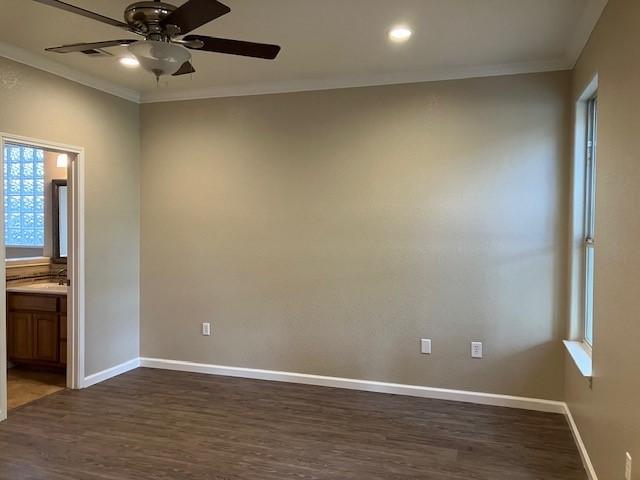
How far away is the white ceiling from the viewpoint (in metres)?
2.72

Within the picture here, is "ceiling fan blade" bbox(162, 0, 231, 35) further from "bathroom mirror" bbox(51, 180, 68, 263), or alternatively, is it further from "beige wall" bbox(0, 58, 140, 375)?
"bathroom mirror" bbox(51, 180, 68, 263)

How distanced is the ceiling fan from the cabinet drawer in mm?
Answer: 2800

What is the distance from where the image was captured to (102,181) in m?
4.27

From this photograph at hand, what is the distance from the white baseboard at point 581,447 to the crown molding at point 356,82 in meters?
2.54

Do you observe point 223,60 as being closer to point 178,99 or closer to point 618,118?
point 178,99

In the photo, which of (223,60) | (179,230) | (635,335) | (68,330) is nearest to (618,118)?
(635,335)

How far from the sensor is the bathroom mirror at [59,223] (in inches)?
200

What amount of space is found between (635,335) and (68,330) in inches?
159

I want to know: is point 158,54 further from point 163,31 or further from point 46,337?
point 46,337

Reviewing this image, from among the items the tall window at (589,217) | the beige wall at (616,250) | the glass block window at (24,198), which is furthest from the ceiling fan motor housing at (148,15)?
the glass block window at (24,198)

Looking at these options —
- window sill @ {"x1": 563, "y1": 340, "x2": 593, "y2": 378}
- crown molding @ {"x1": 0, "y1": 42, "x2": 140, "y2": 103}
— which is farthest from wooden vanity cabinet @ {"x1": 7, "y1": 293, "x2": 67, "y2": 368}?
window sill @ {"x1": 563, "y1": 340, "x2": 593, "y2": 378}

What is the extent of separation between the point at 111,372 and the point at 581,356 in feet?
12.8

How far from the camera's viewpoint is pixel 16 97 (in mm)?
3455

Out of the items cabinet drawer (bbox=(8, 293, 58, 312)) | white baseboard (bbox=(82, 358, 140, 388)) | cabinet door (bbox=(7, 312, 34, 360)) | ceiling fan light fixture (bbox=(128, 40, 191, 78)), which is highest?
ceiling fan light fixture (bbox=(128, 40, 191, 78))
